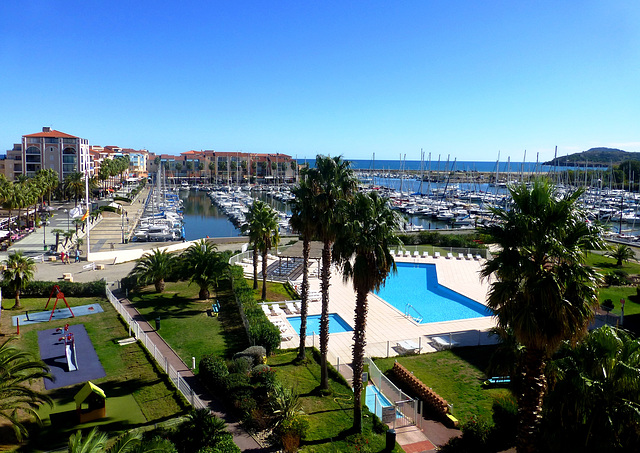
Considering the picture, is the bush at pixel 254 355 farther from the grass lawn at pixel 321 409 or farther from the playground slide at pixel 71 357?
the playground slide at pixel 71 357

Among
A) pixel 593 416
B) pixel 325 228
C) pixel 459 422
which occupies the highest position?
pixel 325 228

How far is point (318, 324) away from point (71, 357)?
12331 mm

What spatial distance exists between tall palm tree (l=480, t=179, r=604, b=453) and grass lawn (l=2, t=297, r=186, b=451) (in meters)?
11.1

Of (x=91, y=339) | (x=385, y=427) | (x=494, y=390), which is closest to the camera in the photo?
(x=385, y=427)

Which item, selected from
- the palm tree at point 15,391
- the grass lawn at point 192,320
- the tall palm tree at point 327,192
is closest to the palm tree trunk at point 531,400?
the tall palm tree at point 327,192

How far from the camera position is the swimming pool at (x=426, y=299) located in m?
28.7

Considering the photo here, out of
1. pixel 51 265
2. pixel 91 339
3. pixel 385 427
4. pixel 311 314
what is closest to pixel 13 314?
pixel 91 339

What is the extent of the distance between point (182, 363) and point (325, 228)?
8.86 metres

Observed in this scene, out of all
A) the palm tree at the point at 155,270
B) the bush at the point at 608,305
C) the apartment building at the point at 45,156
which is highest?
the apartment building at the point at 45,156

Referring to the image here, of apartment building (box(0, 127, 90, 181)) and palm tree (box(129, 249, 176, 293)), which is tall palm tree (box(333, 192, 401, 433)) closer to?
palm tree (box(129, 249, 176, 293))

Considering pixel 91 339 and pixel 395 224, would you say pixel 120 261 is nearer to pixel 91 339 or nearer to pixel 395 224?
pixel 91 339

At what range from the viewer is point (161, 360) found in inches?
758

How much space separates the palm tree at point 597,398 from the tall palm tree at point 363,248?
5.51 metres

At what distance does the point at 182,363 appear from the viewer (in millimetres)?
19766
